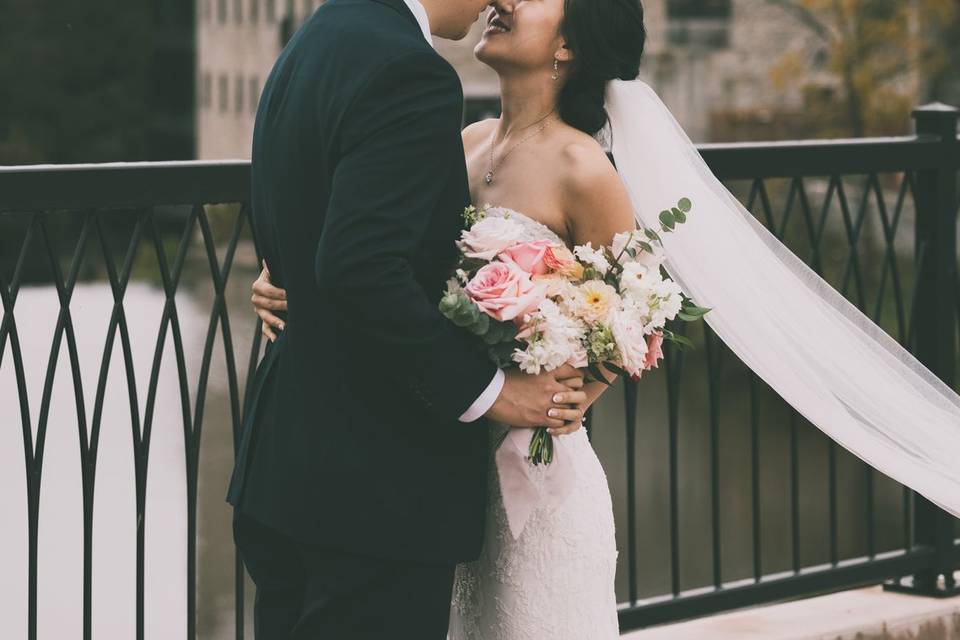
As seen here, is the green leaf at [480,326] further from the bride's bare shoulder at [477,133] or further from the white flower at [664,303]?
the bride's bare shoulder at [477,133]

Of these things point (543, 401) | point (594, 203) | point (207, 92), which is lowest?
point (207, 92)

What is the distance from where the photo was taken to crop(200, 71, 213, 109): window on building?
50719mm

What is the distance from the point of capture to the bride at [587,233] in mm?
2877

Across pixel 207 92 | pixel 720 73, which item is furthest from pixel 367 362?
pixel 207 92

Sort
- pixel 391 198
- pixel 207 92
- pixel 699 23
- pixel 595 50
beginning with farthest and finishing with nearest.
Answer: pixel 207 92, pixel 699 23, pixel 595 50, pixel 391 198

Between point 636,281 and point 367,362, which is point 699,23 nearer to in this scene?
point 636,281

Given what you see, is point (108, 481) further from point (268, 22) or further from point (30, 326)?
point (268, 22)

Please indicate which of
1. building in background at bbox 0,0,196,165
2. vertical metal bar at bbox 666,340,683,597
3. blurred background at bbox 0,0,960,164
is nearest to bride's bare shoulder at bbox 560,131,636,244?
vertical metal bar at bbox 666,340,683,597

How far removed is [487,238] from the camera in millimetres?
2635

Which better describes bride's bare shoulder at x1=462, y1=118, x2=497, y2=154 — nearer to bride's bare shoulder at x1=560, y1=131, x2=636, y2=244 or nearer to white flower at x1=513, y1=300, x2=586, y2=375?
bride's bare shoulder at x1=560, y1=131, x2=636, y2=244

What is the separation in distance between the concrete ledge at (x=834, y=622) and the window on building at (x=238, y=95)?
4513cm

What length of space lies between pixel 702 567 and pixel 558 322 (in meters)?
6.57

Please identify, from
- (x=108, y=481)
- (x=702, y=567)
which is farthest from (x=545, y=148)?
(x=108, y=481)

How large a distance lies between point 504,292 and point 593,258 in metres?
0.24
